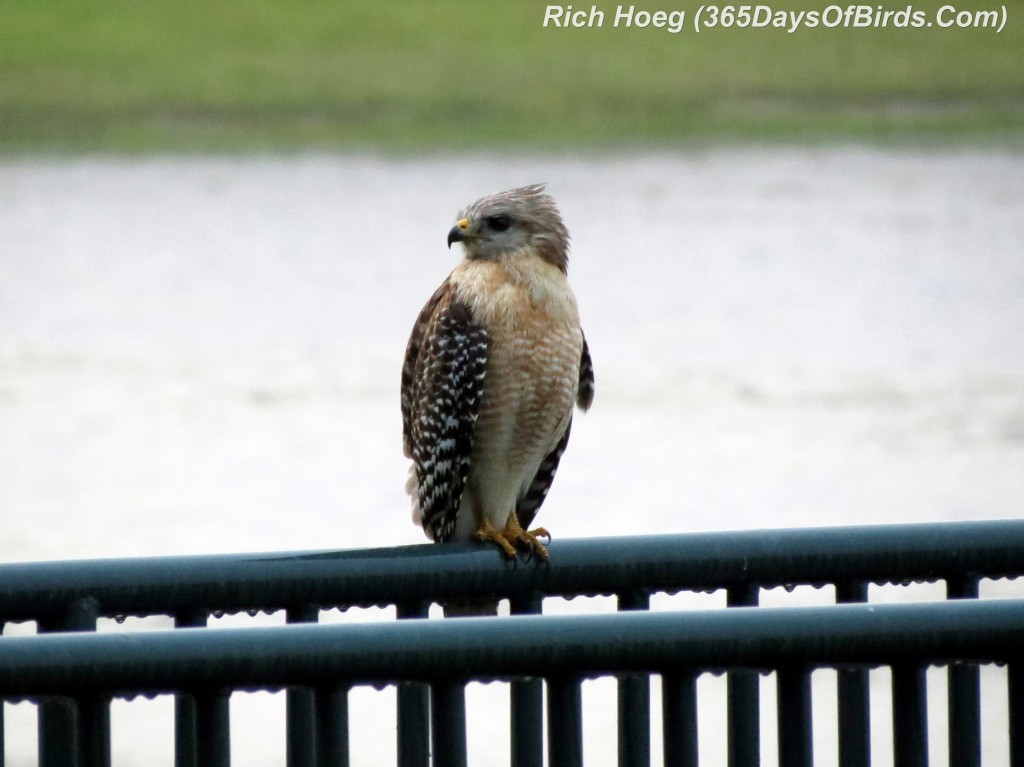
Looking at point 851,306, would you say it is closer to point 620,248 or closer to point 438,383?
point 620,248

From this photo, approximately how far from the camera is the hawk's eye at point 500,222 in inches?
104

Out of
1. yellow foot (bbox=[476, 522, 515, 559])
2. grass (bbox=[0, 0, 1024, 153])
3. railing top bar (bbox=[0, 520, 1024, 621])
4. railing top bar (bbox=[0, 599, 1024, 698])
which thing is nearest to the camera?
railing top bar (bbox=[0, 599, 1024, 698])

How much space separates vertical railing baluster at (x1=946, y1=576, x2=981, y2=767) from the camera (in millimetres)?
1356

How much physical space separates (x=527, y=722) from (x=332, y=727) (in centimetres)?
16

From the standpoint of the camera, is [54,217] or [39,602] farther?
[54,217]

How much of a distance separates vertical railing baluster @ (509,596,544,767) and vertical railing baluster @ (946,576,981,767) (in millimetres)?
340

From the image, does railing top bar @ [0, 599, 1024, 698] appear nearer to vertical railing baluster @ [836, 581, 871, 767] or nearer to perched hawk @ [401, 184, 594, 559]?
vertical railing baluster @ [836, 581, 871, 767]

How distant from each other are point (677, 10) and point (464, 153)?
2311 mm

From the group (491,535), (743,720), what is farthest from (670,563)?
(491,535)

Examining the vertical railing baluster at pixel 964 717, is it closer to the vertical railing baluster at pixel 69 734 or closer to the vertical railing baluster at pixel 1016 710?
the vertical railing baluster at pixel 1016 710

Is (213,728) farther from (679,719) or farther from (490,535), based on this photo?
(490,535)

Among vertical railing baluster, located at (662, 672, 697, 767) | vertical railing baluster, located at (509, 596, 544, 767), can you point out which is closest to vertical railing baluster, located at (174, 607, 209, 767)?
vertical railing baluster, located at (509, 596, 544, 767)

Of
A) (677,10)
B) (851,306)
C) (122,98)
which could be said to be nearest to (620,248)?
(851,306)

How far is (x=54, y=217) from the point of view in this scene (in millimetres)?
12328
